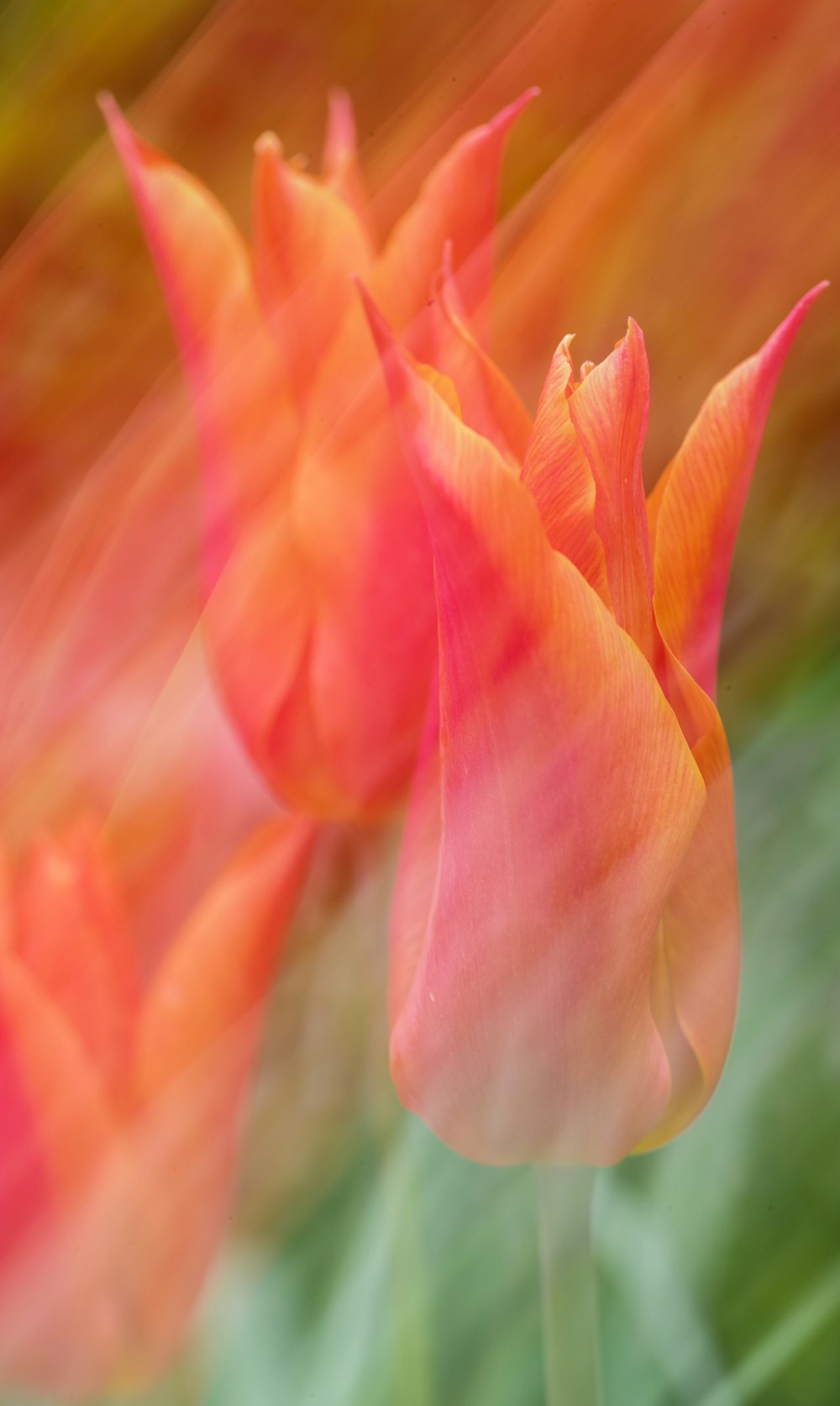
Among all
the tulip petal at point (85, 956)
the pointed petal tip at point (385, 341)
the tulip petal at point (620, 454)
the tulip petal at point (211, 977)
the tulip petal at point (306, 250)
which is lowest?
the tulip petal at point (211, 977)

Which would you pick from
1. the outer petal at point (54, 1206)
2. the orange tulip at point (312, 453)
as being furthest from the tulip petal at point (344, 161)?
the outer petal at point (54, 1206)

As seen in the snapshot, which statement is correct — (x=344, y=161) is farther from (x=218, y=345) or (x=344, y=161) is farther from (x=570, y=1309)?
(x=570, y=1309)

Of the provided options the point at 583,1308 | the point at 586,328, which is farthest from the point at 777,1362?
the point at 586,328

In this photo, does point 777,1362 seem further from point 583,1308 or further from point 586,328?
point 586,328

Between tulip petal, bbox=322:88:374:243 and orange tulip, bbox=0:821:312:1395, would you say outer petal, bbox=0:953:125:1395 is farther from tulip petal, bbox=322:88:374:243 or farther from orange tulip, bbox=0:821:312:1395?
tulip petal, bbox=322:88:374:243

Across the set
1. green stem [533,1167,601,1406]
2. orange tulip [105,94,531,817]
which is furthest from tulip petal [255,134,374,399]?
green stem [533,1167,601,1406]

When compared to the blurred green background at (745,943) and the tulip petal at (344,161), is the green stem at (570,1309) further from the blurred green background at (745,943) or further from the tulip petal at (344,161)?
the tulip petal at (344,161)
